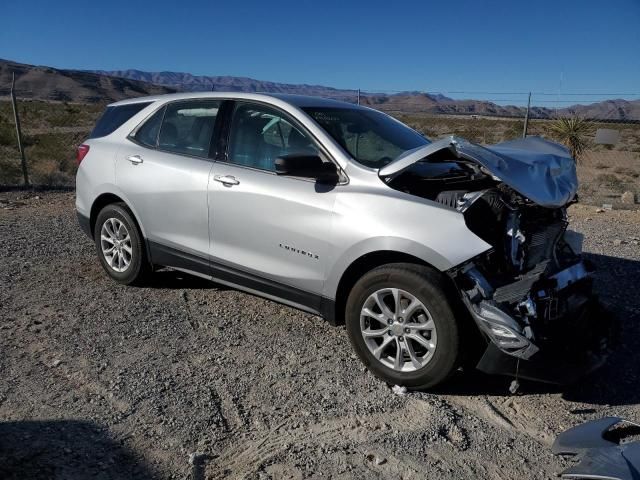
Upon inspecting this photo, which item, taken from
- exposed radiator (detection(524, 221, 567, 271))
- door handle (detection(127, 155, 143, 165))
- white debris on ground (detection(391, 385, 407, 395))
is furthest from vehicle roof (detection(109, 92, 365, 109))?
white debris on ground (detection(391, 385, 407, 395))

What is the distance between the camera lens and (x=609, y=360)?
13.8ft

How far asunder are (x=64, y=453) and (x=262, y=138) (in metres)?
2.58

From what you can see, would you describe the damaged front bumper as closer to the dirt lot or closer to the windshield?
the dirt lot

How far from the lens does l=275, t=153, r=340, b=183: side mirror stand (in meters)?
3.84

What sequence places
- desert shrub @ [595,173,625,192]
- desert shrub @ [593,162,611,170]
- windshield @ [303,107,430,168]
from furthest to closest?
desert shrub @ [593,162,611,170] < desert shrub @ [595,173,625,192] < windshield @ [303,107,430,168]

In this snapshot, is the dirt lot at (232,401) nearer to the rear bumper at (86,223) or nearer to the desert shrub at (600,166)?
the rear bumper at (86,223)

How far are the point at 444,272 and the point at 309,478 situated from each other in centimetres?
145

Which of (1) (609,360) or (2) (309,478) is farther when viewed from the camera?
(1) (609,360)

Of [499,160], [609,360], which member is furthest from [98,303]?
[609,360]

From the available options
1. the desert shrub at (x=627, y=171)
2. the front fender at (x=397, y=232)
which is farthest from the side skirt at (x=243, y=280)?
the desert shrub at (x=627, y=171)


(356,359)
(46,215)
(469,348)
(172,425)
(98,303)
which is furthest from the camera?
(46,215)

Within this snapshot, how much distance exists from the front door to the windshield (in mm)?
252

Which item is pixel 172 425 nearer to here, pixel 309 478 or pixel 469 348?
pixel 309 478

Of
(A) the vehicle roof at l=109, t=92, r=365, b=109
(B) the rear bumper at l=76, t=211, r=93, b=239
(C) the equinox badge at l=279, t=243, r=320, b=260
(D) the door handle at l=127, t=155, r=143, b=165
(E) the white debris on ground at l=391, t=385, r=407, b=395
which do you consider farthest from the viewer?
(B) the rear bumper at l=76, t=211, r=93, b=239
